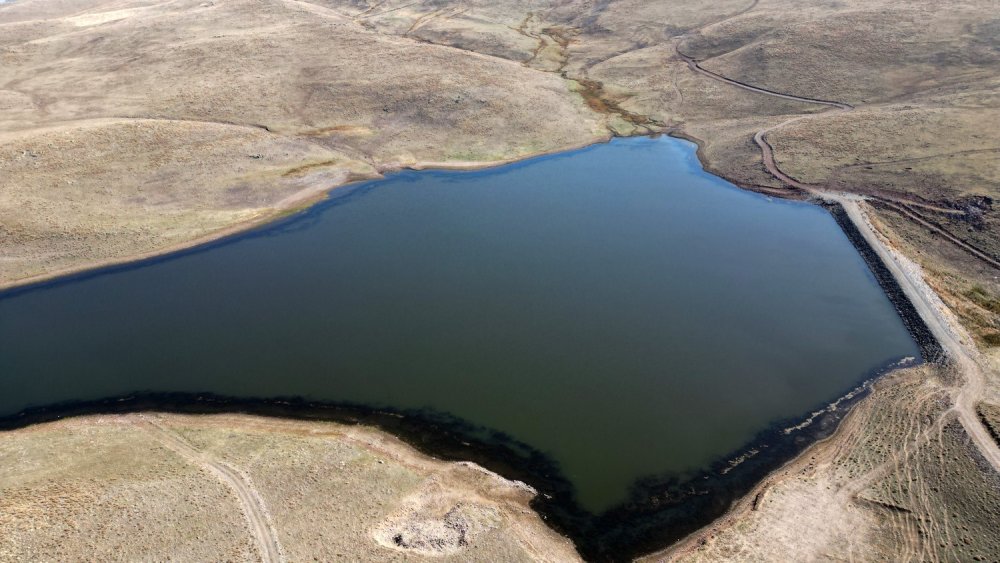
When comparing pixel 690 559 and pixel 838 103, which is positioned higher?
pixel 838 103

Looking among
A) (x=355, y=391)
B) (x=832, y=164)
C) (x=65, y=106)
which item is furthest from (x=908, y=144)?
(x=65, y=106)

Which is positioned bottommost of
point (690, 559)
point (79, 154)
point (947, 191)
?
point (690, 559)

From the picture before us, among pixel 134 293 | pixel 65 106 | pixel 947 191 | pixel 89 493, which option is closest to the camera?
pixel 89 493

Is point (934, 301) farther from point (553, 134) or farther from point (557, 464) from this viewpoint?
point (553, 134)

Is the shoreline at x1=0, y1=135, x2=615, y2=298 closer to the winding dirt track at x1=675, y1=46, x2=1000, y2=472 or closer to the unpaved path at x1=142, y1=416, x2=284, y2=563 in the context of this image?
the unpaved path at x1=142, y1=416, x2=284, y2=563

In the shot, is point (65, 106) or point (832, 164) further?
point (65, 106)

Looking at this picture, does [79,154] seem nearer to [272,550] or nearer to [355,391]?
[355,391]

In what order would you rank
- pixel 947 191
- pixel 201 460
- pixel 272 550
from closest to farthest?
pixel 272 550 < pixel 201 460 < pixel 947 191
